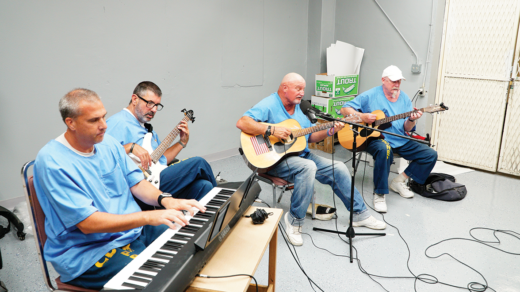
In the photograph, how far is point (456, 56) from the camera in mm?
4320

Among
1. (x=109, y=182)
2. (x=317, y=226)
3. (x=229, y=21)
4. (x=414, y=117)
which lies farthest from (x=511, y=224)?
(x=229, y=21)

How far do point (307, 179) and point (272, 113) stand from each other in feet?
2.03

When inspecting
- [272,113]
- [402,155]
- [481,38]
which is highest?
[481,38]

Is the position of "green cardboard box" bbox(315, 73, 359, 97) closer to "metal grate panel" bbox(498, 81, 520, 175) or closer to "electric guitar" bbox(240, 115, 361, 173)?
"metal grate panel" bbox(498, 81, 520, 175)

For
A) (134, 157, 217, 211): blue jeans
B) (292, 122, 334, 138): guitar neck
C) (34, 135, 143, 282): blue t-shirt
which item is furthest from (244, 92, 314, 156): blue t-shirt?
(34, 135, 143, 282): blue t-shirt

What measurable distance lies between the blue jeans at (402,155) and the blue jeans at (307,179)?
0.48m

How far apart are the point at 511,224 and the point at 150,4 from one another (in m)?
3.93

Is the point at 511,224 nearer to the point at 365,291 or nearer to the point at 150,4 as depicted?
the point at 365,291

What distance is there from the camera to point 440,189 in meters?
3.61

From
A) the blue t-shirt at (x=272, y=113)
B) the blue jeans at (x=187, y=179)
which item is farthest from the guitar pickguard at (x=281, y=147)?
the blue jeans at (x=187, y=179)

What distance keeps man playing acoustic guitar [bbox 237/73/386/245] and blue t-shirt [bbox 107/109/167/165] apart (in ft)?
2.48

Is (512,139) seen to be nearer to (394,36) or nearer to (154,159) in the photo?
(394,36)

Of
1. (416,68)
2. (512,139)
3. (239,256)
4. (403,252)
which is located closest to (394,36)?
(416,68)

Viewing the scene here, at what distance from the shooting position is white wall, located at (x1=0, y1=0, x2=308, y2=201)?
3.13 metres
